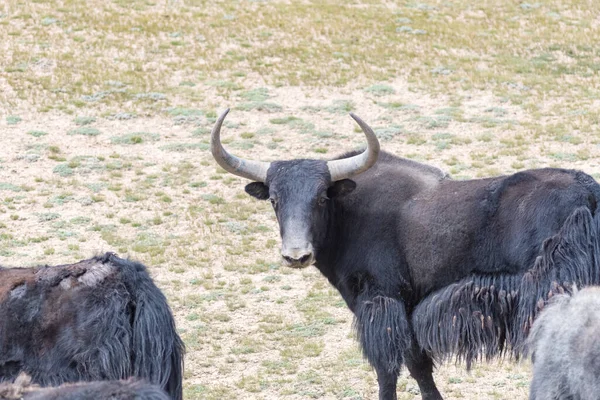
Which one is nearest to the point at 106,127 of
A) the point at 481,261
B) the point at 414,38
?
the point at 414,38

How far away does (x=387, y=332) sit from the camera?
322 inches

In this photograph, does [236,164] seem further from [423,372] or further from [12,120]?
[12,120]

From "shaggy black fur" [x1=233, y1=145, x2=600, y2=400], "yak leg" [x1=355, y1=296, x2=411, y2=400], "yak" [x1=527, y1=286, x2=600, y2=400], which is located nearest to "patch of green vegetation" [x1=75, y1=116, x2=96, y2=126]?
"shaggy black fur" [x1=233, y1=145, x2=600, y2=400]

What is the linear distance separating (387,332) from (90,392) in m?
3.48

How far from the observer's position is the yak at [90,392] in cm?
520

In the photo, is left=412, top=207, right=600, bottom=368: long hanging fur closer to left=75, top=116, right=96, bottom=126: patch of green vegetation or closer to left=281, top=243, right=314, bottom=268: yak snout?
left=281, top=243, right=314, bottom=268: yak snout

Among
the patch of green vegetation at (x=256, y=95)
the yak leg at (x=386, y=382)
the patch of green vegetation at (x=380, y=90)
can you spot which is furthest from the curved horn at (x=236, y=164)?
the patch of green vegetation at (x=380, y=90)

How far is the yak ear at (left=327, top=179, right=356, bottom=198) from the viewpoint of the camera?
28.2 ft

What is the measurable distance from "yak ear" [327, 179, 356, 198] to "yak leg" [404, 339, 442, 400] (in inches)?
57.9

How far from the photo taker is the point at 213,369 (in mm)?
10000

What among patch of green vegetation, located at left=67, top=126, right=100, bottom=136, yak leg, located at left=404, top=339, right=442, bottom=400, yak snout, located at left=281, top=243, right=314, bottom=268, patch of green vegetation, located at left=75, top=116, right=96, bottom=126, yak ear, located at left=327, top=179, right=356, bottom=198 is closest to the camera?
Result: yak snout, located at left=281, top=243, right=314, bottom=268

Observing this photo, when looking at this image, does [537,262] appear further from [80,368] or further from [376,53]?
[376,53]

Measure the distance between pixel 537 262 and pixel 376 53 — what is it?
1447 centimetres

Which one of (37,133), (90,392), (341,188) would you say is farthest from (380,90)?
(90,392)
